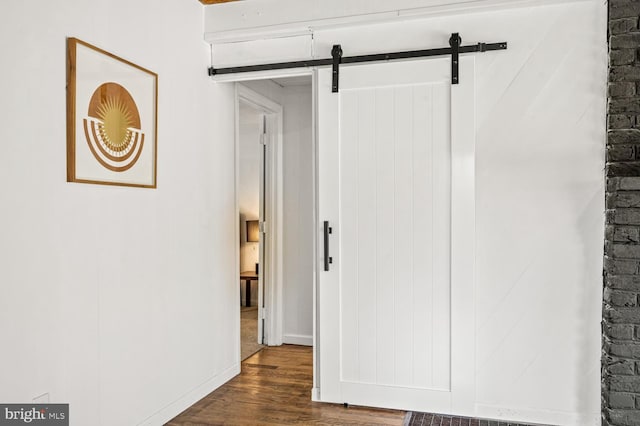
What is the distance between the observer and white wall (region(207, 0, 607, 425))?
2828mm

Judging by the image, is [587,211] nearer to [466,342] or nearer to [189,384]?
[466,342]

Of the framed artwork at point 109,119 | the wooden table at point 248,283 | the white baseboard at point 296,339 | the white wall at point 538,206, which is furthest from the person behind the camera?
the wooden table at point 248,283

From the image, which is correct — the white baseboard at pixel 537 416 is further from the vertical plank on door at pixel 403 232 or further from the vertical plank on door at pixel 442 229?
the vertical plank on door at pixel 403 232

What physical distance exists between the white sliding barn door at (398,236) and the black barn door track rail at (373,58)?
0.14 feet

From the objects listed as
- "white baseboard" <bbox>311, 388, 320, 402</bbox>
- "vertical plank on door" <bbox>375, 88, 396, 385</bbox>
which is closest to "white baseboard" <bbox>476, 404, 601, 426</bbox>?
"vertical plank on door" <bbox>375, 88, 396, 385</bbox>

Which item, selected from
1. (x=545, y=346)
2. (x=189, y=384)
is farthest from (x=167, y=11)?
(x=545, y=346)

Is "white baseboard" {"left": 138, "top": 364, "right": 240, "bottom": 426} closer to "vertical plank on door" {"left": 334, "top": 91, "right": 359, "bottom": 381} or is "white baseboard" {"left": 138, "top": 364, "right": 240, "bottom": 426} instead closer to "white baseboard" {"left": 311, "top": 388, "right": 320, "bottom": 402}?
"white baseboard" {"left": 311, "top": 388, "right": 320, "bottom": 402}

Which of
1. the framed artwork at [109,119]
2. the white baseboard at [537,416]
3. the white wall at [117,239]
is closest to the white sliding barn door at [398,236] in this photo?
the white baseboard at [537,416]

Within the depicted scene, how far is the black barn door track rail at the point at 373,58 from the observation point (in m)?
2.96

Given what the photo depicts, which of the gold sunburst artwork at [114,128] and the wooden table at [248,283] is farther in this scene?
the wooden table at [248,283]

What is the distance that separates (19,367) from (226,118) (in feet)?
7.15

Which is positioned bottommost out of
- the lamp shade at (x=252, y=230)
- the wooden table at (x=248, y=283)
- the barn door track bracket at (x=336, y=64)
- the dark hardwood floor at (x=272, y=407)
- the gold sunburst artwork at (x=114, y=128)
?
the dark hardwood floor at (x=272, y=407)

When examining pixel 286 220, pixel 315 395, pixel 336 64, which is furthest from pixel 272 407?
pixel 336 64

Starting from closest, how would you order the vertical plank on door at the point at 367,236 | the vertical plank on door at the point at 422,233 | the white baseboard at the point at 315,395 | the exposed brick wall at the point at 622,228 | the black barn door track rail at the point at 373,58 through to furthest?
the exposed brick wall at the point at 622,228 < the black barn door track rail at the point at 373,58 < the vertical plank on door at the point at 422,233 < the vertical plank on door at the point at 367,236 < the white baseboard at the point at 315,395
